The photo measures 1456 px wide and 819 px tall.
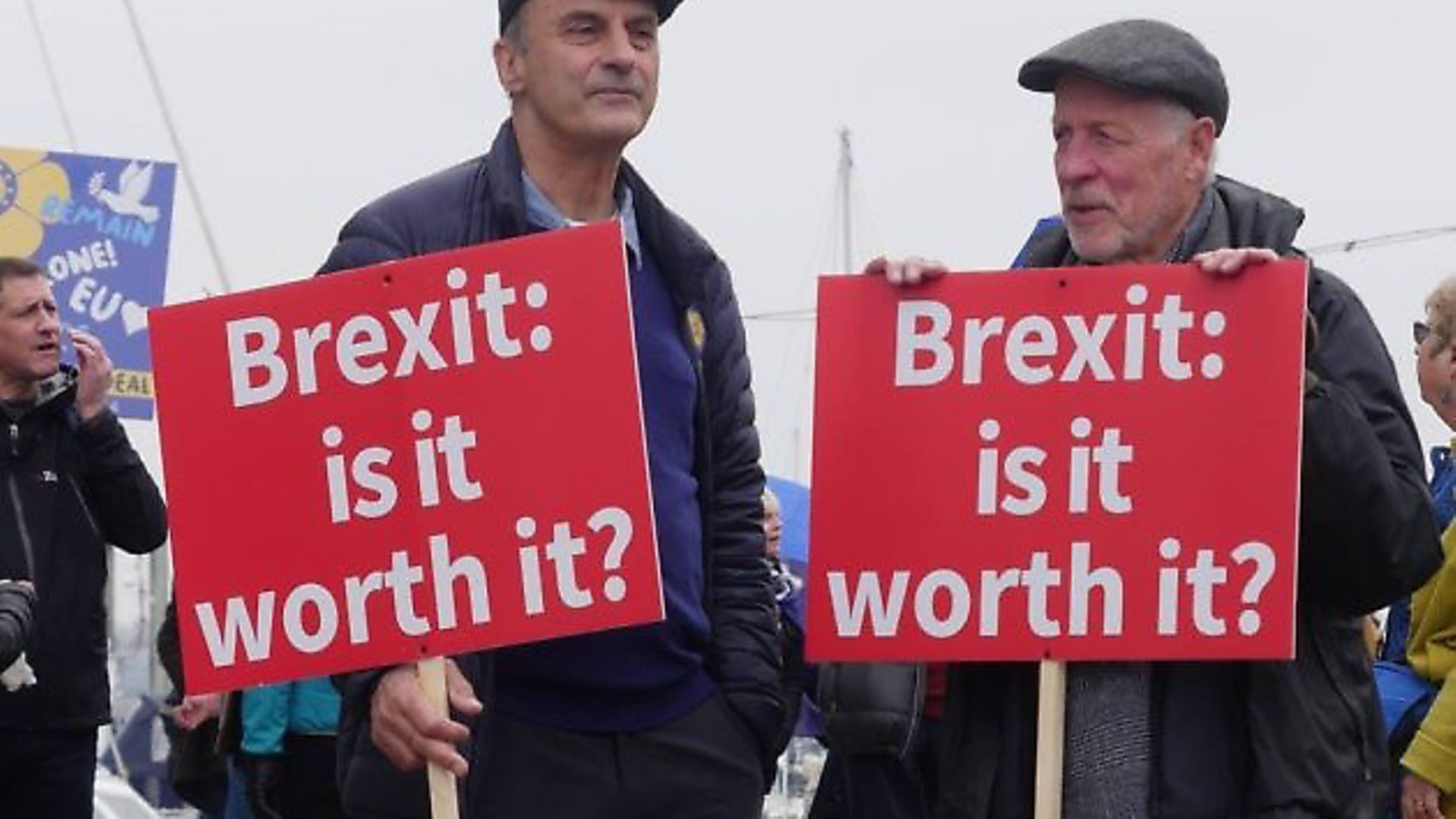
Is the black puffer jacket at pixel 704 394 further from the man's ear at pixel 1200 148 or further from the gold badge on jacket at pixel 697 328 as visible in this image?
the man's ear at pixel 1200 148

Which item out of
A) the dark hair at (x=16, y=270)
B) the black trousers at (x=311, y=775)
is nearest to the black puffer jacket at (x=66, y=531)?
the dark hair at (x=16, y=270)

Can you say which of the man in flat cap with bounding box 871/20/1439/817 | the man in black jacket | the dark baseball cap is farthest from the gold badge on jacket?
the man in black jacket

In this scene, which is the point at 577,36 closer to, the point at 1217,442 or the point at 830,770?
the point at 1217,442

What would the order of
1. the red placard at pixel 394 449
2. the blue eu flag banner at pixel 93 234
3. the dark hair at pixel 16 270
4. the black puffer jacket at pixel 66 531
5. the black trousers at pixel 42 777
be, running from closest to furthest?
the red placard at pixel 394 449
the black trousers at pixel 42 777
the black puffer jacket at pixel 66 531
the dark hair at pixel 16 270
the blue eu flag banner at pixel 93 234

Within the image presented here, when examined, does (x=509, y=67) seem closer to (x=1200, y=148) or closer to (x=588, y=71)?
(x=588, y=71)

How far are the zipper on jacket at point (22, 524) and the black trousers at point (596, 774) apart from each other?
4.16 m

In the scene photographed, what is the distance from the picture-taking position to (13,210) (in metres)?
14.6

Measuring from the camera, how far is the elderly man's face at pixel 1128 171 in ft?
16.3

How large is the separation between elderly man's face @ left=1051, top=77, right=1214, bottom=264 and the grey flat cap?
0.04 meters

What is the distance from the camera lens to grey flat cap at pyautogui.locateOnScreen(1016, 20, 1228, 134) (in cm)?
493

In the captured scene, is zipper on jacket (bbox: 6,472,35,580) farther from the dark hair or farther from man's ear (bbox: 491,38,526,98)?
man's ear (bbox: 491,38,526,98)

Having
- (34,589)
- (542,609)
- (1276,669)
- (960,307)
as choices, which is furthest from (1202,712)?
(34,589)

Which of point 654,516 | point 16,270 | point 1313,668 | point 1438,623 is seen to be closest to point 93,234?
point 16,270

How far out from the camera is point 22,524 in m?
8.74
